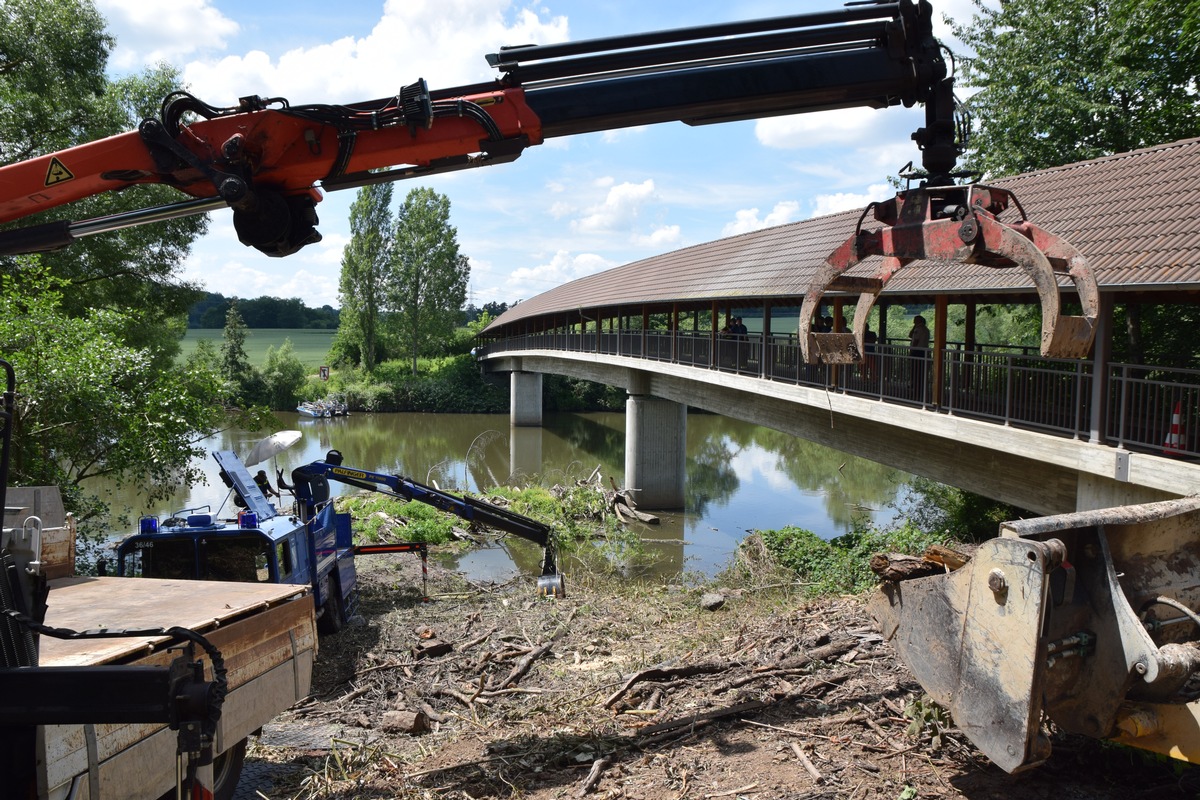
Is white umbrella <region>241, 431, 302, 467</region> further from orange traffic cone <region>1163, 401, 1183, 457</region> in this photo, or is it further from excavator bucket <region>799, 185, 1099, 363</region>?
orange traffic cone <region>1163, 401, 1183, 457</region>

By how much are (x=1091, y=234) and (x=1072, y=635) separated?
7172 mm

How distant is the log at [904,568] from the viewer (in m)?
5.28

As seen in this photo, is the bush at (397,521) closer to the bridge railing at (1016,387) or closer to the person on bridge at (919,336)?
the bridge railing at (1016,387)

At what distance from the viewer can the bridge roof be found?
852 centimetres

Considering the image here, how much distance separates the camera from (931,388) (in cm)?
1224

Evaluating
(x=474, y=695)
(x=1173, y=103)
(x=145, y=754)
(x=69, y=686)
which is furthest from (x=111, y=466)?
(x=1173, y=103)

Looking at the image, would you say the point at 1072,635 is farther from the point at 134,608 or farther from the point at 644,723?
the point at 134,608

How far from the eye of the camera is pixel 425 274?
6184cm

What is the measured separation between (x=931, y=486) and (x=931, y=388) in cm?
868

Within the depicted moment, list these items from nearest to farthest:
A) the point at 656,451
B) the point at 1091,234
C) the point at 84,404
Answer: the point at 1091,234 < the point at 84,404 < the point at 656,451

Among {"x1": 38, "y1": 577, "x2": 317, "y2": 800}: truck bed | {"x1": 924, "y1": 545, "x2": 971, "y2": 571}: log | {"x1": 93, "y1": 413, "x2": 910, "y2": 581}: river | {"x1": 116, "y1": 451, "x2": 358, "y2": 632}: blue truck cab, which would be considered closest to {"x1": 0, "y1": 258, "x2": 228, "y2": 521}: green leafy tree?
{"x1": 93, "y1": 413, "x2": 910, "y2": 581}: river

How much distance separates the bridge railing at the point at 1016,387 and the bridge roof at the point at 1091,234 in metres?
0.96

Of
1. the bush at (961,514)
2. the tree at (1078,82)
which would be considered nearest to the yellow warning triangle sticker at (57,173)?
the bush at (961,514)

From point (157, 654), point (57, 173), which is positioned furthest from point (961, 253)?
point (57, 173)
